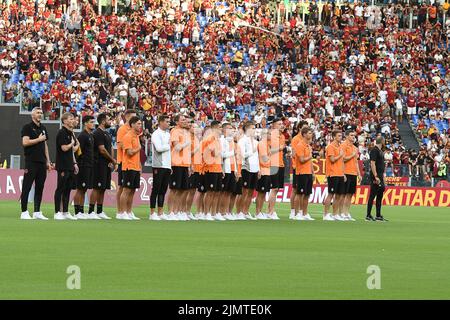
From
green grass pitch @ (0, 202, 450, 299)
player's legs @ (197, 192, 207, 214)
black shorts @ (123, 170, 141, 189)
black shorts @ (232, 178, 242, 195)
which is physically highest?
black shorts @ (123, 170, 141, 189)

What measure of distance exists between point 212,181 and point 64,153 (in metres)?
4.25

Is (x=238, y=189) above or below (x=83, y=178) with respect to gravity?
below

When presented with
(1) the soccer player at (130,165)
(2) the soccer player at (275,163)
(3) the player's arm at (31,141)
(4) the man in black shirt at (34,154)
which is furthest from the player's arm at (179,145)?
(3) the player's arm at (31,141)

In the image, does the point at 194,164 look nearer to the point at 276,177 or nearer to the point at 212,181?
the point at 212,181

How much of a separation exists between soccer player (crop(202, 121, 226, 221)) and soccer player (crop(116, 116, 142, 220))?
2125 mm

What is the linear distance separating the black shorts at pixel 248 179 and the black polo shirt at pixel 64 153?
5449 mm

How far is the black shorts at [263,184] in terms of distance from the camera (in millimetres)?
29891

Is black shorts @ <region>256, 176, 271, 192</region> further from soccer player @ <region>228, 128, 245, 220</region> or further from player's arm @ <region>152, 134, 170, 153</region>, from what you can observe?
player's arm @ <region>152, 134, 170, 153</region>

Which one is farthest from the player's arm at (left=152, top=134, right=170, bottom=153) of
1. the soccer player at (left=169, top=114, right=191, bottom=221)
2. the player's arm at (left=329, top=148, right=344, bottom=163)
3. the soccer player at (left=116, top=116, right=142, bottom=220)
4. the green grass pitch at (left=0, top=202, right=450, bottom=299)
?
the player's arm at (left=329, top=148, right=344, bottom=163)

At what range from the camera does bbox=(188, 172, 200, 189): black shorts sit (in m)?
28.0

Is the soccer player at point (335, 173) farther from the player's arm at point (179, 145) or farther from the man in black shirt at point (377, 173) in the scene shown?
the player's arm at point (179, 145)

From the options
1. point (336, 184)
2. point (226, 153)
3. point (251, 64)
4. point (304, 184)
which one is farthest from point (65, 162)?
point (251, 64)

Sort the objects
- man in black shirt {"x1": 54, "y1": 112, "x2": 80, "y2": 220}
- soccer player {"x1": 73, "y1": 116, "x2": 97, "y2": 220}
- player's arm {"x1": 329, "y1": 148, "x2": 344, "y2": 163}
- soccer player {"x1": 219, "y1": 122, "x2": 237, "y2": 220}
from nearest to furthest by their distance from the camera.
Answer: man in black shirt {"x1": 54, "y1": 112, "x2": 80, "y2": 220}
soccer player {"x1": 73, "y1": 116, "x2": 97, "y2": 220}
soccer player {"x1": 219, "y1": 122, "x2": 237, "y2": 220}
player's arm {"x1": 329, "y1": 148, "x2": 344, "y2": 163}

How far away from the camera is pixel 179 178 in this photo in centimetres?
2717
